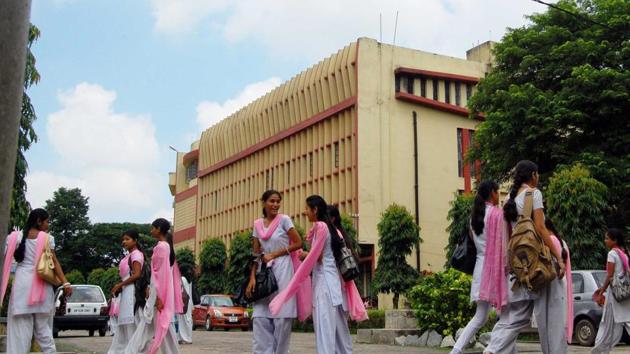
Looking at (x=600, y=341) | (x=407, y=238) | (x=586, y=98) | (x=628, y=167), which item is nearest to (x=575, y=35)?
(x=586, y=98)

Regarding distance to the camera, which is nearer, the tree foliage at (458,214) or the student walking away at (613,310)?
the student walking away at (613,310)

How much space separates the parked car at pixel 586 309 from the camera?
16.9 metres

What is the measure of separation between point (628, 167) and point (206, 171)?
4518 centimetres

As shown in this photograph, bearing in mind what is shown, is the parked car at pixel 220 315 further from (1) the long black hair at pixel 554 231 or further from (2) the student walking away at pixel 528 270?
(2) the student walking away at pixel 528 270

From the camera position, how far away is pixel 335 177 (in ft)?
159

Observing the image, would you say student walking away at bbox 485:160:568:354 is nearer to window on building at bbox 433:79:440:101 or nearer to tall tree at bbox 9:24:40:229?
tall tree at bbox 9:24:40:229

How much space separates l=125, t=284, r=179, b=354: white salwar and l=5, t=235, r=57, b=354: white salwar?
88cm

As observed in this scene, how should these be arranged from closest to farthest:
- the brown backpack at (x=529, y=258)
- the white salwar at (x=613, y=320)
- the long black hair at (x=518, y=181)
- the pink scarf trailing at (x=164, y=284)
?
the brown backpack at (x=529, y=258)
the long black hair at (x=518, y=181)
the pink scarf trailing at (x=164, y=284)
the white salwar at (x=613, y=320)

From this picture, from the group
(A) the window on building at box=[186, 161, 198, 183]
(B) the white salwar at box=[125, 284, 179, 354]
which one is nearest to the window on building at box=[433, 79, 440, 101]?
(A) the window on building at box=[186, 161, 198, 183]

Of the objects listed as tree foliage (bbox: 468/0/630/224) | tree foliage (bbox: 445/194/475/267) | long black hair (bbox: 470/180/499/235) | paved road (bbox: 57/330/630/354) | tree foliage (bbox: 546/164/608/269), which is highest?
tree foliage (bbox: 468/0/630/224)

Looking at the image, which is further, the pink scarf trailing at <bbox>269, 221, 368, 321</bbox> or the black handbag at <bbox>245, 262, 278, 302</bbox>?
the black handbag at <bbox>245, 262, 278, 302</bbox>

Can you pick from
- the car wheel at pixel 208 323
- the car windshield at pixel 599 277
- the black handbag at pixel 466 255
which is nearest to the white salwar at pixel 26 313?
the black handbag at pixel 466 255

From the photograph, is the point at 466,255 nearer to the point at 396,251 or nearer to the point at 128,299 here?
the point at 128,299

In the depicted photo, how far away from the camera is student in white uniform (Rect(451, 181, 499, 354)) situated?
8055mm
